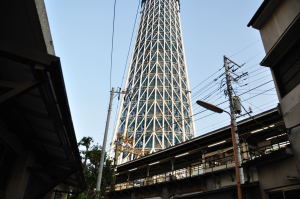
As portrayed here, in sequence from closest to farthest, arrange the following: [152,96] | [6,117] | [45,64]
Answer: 1. [45,64]
2. [6,117]
3. [152,96]

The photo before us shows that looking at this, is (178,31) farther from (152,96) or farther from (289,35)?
(289,35)

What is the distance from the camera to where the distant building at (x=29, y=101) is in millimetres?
3715

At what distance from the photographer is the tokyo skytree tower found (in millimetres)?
67875

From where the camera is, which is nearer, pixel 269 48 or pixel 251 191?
pixel 269 48

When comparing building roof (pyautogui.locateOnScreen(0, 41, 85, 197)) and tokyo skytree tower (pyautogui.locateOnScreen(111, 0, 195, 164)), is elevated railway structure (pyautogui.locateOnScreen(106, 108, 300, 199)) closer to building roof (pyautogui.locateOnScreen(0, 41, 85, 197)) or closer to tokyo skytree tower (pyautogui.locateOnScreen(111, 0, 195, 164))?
building roof (pyautogui.locateOnScreen(0, 41, 85, 197))

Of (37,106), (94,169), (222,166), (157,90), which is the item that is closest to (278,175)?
(222,166)

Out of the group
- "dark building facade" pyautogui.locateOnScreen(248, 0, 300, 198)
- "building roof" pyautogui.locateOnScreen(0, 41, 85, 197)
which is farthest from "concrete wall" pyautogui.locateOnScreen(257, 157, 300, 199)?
"building roof" pyautogui.locateOnScreen(0, 41, 85, 197)

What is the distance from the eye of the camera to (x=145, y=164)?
2480cm

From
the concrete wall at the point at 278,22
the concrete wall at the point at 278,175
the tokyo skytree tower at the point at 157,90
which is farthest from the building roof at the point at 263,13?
the tokyo skytree tower at the point at 157,90

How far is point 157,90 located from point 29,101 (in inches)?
2801

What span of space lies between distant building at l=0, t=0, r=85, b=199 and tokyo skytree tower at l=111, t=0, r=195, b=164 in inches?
2023

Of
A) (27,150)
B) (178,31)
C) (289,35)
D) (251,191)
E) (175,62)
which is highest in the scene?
(178,31)

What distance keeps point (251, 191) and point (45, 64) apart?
11880 mm

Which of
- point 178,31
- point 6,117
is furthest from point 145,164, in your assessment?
point 178,31
